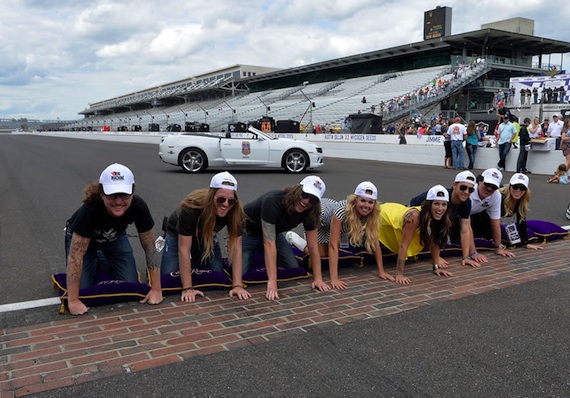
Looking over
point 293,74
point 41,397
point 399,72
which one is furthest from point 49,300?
point 293,74

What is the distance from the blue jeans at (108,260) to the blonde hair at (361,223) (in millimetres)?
2142

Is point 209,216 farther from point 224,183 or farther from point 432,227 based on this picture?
point 432,227

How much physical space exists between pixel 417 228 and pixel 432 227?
16 cm

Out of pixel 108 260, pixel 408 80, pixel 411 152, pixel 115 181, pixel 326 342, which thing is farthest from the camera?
pixel 408 80

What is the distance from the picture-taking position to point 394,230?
5.15 m

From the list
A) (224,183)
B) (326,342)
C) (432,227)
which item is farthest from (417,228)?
(224,183)

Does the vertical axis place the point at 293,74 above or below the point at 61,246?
above

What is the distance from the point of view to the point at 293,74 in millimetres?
67250

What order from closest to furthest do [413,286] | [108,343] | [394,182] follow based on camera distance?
[108,343] < [413,286] < [394,182]

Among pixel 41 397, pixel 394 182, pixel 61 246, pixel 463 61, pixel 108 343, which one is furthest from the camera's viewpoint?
pixel 463 61

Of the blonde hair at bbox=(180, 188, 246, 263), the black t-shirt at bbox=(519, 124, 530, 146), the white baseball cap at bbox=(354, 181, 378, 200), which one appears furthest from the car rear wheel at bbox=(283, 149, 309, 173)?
the blonde hair at bbox=(180, 188, 246, 263)

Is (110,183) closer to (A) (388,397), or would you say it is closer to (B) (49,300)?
(B) (49,300)

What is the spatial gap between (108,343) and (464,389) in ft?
7.73

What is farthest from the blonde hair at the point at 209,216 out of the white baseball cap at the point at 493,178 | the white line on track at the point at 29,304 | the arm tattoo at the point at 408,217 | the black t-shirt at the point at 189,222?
the white baseball cap at the point at 493,178
